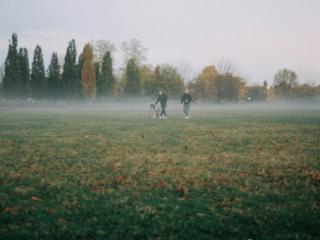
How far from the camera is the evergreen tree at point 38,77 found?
72938 mm

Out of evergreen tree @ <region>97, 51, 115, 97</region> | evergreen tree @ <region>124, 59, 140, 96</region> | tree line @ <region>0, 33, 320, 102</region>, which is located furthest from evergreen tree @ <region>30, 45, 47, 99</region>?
evergreen tree @ <region>124, 59, 140, 96</region>

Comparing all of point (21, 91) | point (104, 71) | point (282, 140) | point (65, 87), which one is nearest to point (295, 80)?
point (104, 71)

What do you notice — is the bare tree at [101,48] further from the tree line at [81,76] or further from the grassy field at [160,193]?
the grassy field at [160,193]

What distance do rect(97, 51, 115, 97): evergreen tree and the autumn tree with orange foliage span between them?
2.94 m

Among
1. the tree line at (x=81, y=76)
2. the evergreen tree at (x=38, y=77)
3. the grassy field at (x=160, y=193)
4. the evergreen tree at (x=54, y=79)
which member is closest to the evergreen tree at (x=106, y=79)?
the tree line at (x=81, y=76)

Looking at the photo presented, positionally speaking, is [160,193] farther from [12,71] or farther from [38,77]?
[38,77]

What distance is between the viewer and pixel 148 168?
7629mm

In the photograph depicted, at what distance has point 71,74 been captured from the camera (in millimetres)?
73125

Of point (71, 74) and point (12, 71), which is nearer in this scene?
point (12, 71)

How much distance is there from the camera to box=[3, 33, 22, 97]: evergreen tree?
68938 millimetres

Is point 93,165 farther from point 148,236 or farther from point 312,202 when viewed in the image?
point 312,202

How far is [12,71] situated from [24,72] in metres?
2.87

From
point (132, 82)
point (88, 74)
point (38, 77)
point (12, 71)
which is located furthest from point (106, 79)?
point (12, 71)

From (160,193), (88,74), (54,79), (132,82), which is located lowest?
(160,193)
